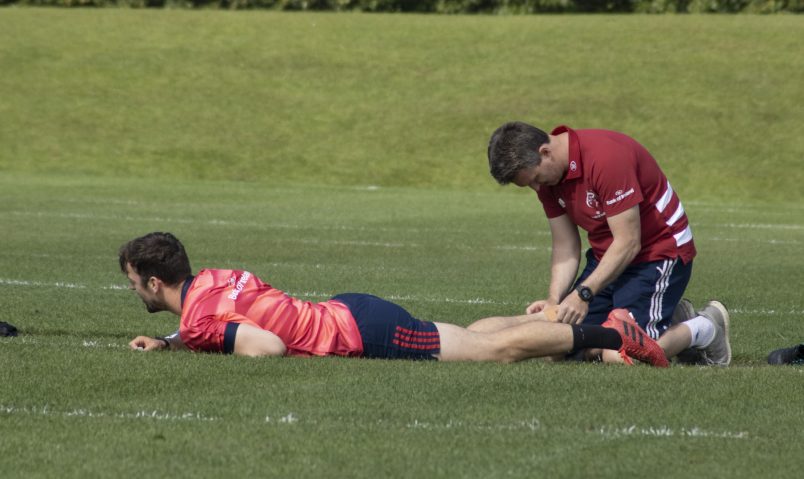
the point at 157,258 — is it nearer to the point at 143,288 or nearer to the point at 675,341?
the point at 143,288

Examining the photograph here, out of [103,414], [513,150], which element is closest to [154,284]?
[103,414]

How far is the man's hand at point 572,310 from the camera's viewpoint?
8.21 meters

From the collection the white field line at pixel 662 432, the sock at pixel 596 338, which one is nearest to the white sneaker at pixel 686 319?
the sock at pixel 596 338

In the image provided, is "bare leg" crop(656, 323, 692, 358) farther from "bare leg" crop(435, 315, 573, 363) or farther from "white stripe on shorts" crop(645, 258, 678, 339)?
"bare leg" crop(435, 315, 573, 363)

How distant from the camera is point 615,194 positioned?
8211 mm

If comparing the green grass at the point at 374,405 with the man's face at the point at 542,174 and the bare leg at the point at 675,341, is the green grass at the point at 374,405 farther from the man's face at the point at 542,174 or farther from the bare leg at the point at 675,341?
the man's face at the point at 542,174

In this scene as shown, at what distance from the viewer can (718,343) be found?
880cm

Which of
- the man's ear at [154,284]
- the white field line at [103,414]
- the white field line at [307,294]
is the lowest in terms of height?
the white field line at [307,294]

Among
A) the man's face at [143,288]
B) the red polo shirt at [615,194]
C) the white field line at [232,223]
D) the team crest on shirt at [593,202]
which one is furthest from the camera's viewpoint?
the white field line at [232,223]

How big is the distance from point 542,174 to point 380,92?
3068 cm

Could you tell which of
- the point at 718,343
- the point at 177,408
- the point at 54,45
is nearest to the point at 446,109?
the point at 54,45

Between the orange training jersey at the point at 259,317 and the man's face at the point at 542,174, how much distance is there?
127cm

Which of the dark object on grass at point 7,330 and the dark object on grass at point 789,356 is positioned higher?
the dark object on grass at point 789,356

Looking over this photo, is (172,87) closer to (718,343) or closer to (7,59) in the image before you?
(7,59)
